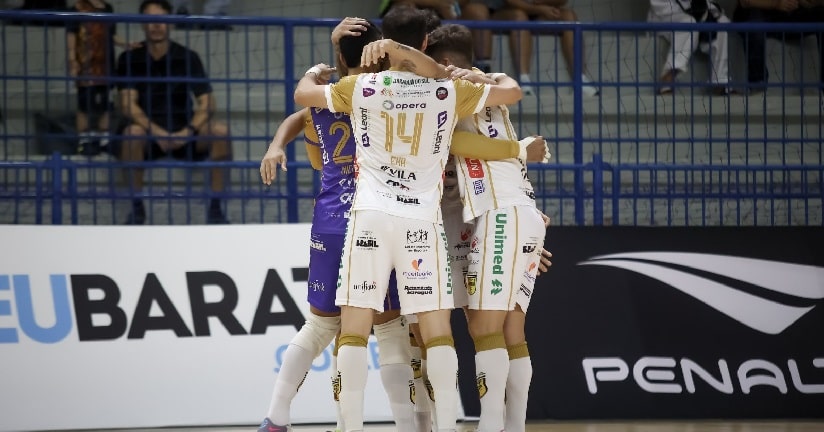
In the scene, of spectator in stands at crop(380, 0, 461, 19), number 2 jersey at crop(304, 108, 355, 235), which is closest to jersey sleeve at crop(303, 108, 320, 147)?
number 2 jersey at crop(304, 108, 355, 235)

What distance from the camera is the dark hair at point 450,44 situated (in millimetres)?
5395

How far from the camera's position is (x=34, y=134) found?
7.22 meters

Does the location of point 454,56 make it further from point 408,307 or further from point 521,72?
point 521,72

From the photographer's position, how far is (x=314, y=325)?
5.49 meters

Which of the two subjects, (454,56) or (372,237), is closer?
(372,237)

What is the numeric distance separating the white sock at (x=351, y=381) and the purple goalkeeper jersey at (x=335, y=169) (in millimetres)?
597

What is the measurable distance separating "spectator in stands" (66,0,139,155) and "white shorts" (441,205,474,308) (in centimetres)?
259

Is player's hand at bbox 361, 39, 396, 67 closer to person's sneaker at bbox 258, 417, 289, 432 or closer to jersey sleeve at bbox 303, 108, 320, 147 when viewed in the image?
jersey sleeve at bbox 303, 108, 320, 147

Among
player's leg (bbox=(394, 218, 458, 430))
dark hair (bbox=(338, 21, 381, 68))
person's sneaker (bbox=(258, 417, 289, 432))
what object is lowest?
person's sneaker (bbox=(258, 417, 289, 432))

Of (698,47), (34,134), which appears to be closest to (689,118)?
(698,47)

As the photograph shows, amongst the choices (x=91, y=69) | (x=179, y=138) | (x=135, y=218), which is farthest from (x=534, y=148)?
(x=91, y=69)

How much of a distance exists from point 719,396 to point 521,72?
2380 millimetres

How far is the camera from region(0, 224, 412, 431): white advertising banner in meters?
6.72

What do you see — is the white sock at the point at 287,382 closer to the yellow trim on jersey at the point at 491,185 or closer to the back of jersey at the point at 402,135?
the back of jersey at the point at 402,135
